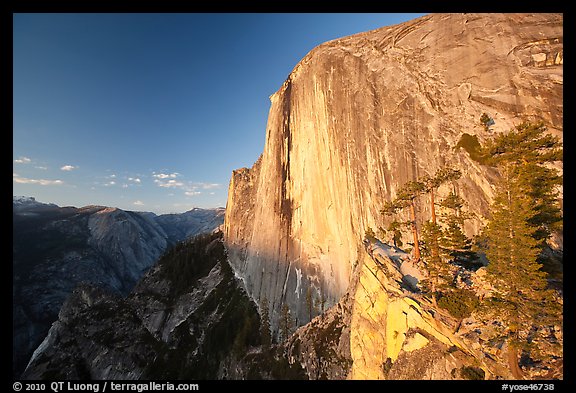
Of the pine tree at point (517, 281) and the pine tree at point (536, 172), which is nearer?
the pine tree at point (517, 281)

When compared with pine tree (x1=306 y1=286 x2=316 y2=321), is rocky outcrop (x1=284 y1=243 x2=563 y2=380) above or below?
above

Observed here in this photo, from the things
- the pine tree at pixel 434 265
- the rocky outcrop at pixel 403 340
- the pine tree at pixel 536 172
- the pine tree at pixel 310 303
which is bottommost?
the pine tree at pixel 310 303

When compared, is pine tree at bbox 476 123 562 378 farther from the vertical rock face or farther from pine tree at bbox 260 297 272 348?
pine tree at bbox 260 297 272 348

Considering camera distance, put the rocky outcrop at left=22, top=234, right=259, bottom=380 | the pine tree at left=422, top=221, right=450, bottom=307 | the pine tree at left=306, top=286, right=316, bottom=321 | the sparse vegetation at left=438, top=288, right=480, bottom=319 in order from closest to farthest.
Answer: the sparse vegetation at left=438, top=288, right=480, bottom=319 → the pine tree at left=422, top=221, right=450, bottom=307 → the pine tree at left=306, top=286, right=316, bottom=321 → the rocky outcrop at left=22, top=234, right=259, bottom=380

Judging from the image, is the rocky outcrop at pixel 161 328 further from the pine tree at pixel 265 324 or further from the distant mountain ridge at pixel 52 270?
the distant mountain ridge at pixel 52 270

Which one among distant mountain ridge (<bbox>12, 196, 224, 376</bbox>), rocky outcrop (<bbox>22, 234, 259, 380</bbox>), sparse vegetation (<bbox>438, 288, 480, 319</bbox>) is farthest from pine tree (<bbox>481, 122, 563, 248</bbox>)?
distant mountain ridge (<bbox>12, 196, 224, 376</bbox>)

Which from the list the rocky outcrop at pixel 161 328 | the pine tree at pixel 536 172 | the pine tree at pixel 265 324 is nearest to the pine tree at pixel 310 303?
the pine tree at pixel 265 324
